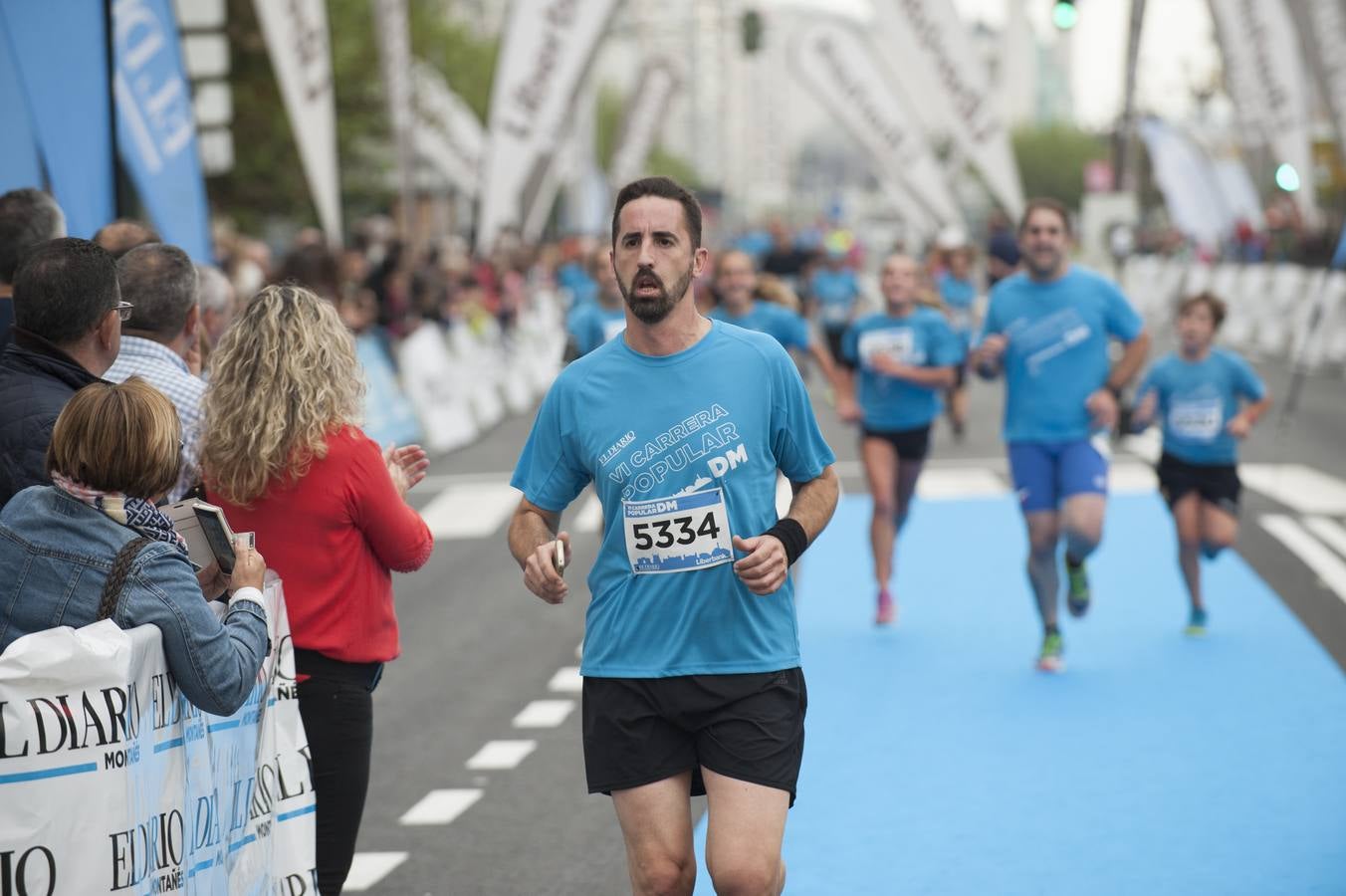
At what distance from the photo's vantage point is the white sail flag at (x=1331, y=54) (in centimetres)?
2428

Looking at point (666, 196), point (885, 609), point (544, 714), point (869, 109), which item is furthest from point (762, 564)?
point (869, 109)

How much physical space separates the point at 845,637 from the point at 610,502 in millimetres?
6194

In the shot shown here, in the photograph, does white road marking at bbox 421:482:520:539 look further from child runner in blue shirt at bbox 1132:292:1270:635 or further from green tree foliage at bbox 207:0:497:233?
green tree foliage at bbox 207:0:497:233

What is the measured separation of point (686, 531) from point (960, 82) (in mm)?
23000

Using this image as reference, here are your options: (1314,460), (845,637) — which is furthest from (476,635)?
(1314,460)

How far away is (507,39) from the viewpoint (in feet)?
78.4

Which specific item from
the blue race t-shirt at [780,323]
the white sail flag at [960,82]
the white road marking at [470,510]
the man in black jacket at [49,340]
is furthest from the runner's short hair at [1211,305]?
the white sail flag at [960,82]

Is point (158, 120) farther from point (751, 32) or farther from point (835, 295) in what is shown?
point (751, 32)

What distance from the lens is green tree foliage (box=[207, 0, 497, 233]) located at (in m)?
34.1

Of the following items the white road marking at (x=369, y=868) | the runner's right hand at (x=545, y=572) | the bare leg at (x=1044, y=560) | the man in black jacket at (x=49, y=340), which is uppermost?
the man in black jacket at (x=49, y=340)

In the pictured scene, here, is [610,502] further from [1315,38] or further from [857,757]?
[1315,38]

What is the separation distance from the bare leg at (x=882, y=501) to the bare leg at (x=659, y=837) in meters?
6.19

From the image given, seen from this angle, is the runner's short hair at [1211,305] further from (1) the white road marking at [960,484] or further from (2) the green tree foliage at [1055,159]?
(2) the green tree foliage at [1055,159]

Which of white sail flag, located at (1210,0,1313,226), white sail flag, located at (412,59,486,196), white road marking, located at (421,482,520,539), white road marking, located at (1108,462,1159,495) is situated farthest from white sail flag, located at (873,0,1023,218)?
white road marking, located at (421,482,520,539)
